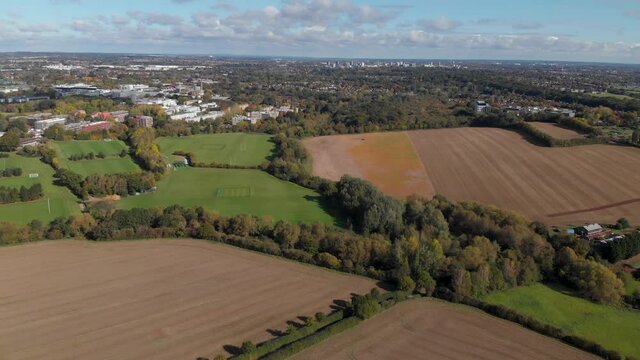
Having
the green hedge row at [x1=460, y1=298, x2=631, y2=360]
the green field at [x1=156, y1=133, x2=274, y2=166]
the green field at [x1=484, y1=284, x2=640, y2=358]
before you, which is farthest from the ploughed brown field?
the green hedge row at [x1=460, y1=298, x2=631, y2=360]

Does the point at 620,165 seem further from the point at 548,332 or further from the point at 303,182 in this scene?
the point at 548,332

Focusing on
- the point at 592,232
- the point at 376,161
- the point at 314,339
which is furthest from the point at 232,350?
the point at 376,161

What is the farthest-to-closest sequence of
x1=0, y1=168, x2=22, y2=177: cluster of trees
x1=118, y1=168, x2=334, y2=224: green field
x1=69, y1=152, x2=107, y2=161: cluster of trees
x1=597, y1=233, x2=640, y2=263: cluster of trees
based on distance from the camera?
x1=69, y1=152, x2=107, y2=161: cluster of trees < x1=0, y1=168, x2=22, y2=177: cluster of trees < x1=118, y1=168, x2=334, y2=224: green field < x1=597, y1=233, x2=640, y2=263: cluster of trees

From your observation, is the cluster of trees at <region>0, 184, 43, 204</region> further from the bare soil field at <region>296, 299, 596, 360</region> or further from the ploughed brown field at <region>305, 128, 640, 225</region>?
the bare soil field at <region>296, 299, 596, 360</region>

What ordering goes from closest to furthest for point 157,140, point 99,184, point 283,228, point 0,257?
point 0,257 → point 283,228 → point 99,184 → point 157,140

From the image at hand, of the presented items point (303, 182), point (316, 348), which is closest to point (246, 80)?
point (303, 182)
